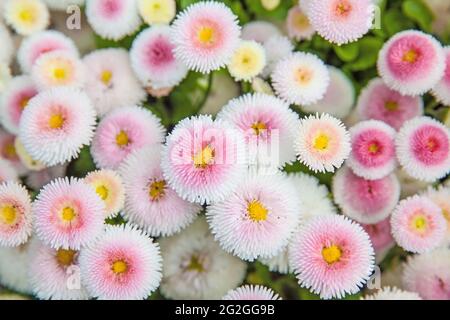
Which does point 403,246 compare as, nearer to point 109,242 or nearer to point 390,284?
point 390,284

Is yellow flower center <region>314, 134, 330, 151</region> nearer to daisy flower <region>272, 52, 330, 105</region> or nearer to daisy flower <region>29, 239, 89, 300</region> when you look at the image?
daisy flower <region>272, 52, 330, 105</region>

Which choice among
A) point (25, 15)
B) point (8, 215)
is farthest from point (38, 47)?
point (8, 215)

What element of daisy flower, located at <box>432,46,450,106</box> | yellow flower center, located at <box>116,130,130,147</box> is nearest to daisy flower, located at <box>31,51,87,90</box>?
yellow flower center, located at <box>116,130,130,147</box>

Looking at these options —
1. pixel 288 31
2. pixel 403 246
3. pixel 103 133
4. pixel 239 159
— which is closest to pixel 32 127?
pixel 103 133

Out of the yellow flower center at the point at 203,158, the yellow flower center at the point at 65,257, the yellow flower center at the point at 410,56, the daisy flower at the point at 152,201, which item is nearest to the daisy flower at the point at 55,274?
the yellow flower center at the point at 65,257

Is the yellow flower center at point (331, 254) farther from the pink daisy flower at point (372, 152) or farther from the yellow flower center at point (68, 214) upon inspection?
the yellow flower center at point (68, 214)
